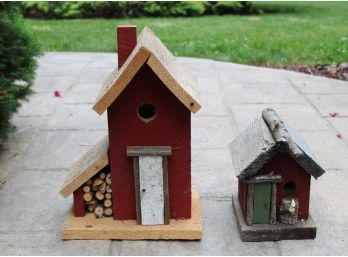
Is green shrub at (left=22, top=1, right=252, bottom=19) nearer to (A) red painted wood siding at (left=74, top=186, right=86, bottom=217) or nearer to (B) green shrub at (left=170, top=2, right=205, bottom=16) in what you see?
(B) green shrub at (left=170, top=2, right=205, bottom=16)

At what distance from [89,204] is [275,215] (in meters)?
1.06

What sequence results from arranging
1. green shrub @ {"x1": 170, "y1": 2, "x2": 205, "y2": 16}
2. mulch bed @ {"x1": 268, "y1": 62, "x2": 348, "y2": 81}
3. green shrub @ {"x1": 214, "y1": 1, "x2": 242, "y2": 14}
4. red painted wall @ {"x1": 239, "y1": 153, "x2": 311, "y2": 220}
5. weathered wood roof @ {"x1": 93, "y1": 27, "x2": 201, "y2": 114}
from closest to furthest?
weathered wood roof @ {"x1": 93, "y1": 27, "x2": 201, "y2": 114} → red painted wall @ {"x1": 239, "y1": 153, "x2": 311, "y2": 220} → mulch bed @ {"x1": 268, "y1": 62, "x2": 348, "y2": 81} → green shrub @ {"x1": 170, "y1": 2, "x2": 205, "y2": 16} → green shrub @ {"x1": 214, "y1": 1, "x2": 242, "y2": 14}

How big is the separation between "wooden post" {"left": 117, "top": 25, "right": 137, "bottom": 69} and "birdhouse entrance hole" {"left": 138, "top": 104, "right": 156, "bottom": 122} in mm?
260

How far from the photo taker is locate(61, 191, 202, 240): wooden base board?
308 cm

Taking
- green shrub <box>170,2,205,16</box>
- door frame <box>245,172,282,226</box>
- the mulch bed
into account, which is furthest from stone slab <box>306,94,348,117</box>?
green shrub <box>170,2,205,16</box>

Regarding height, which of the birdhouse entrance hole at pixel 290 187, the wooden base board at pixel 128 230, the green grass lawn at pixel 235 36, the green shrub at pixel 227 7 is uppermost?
the birdhouse entrance hole at pixel 290 187

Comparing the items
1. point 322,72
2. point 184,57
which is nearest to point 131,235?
point 322,72

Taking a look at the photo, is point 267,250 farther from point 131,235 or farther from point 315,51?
point 315,51

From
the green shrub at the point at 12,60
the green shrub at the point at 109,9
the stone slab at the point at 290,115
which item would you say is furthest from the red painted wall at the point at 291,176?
the green shrub at the point at 109,9

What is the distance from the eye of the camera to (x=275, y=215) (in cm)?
307

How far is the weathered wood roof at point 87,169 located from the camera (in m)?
3.05

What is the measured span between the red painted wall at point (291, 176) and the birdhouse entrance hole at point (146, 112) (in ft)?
2.17

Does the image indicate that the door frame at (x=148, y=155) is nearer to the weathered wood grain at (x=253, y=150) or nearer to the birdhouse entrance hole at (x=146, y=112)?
the birdhouse entrance hole at (x=146, y=112)

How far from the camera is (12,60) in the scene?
4.60 m
